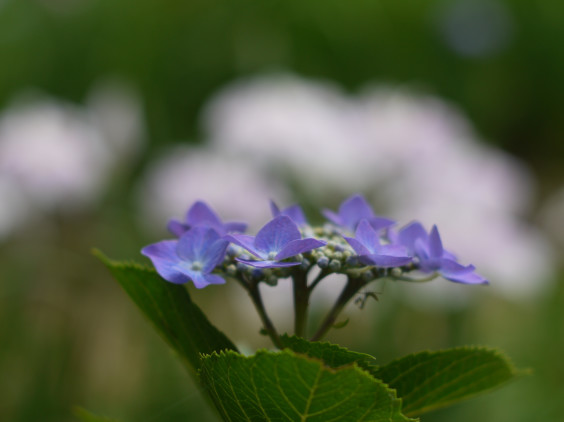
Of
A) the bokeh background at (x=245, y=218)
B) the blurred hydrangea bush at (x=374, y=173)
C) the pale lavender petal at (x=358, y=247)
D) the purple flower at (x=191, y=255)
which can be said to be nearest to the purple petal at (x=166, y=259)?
the purple flower at (x=191, y=255)

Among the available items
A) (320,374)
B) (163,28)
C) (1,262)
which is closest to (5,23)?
(163,28)

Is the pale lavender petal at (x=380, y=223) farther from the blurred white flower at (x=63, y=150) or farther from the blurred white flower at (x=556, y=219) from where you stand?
the blurred white flower at (x=556, y=219)

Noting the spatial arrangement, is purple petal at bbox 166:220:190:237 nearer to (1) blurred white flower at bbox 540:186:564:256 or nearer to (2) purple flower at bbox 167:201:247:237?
(2) purple flower at bbox 167:201:247:237

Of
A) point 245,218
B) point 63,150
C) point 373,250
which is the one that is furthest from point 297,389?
point 63,150

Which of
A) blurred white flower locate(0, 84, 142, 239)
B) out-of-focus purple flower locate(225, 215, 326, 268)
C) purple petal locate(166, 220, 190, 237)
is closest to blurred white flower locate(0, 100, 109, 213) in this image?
blurred white flower locate(0, 84, 142, 239)

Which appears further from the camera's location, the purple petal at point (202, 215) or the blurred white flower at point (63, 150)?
the blurred white flower at point (63, 150)

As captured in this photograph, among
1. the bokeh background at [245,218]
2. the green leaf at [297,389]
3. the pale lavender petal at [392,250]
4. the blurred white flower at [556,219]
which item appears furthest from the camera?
the blurred white flower at [556,219]

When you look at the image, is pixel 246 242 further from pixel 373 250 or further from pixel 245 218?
pixel 245 218
